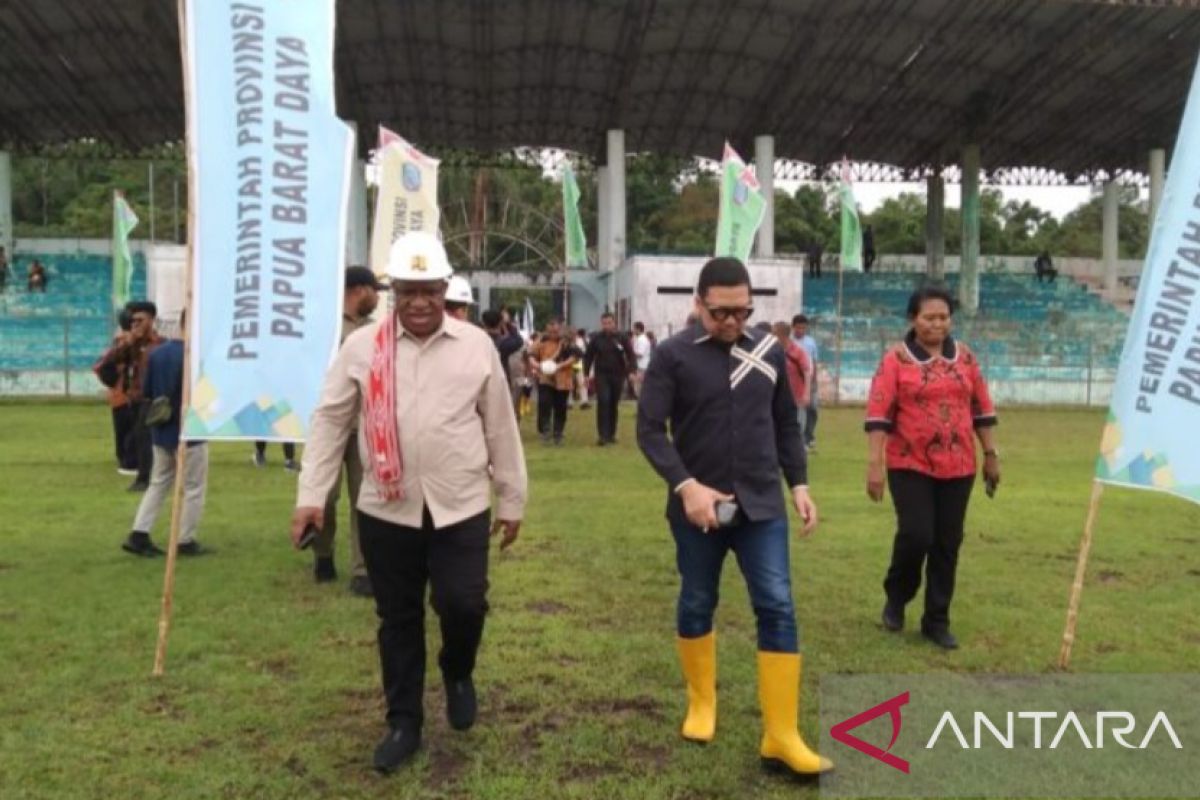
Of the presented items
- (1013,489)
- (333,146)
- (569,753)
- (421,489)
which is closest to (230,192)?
(333,146)

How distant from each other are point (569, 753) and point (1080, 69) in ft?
109

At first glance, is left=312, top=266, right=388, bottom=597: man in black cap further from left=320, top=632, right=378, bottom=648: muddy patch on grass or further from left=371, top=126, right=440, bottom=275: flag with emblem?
left=371, top=126, right=440, bottom=275: flag with emblem

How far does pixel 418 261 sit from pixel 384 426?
569 mm

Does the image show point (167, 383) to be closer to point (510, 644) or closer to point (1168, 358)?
point (510, 644)

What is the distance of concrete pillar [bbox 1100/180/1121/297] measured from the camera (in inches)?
1650

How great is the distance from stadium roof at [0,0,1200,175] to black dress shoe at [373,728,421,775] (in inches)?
1012

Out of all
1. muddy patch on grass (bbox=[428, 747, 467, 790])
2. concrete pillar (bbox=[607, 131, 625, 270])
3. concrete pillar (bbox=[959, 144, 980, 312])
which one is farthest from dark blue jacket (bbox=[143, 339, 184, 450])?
concrete pillar (bbox=[959, 144, 980, 312])

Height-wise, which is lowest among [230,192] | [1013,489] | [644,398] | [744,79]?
[1013,489]

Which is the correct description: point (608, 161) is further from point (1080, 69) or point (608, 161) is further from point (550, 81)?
point (1080, 69)

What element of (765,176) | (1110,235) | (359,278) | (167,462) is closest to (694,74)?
(765,176)

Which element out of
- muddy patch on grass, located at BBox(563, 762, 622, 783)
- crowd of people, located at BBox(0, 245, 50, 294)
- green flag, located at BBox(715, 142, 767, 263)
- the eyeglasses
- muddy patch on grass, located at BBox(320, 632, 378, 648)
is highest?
green flag, located at BBox(715, 142, 767, 263)

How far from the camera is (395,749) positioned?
12.4ft

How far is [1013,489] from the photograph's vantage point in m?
11.0

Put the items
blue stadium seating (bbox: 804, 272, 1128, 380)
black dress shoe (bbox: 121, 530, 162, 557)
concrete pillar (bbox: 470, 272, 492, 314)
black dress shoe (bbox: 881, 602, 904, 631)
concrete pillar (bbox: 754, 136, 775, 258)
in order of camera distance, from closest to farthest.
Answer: black dress shoe (bbox: 881, 602, 904, 631) → black dress shoe (bbox: 121, 530, 162, 557) → blue stadium seating (bbox: 804, 272, 1128, 380) → concrete pillar (bbox: 754, 136, 775, 258) → concrete pillar (bbox: 470, 272, 492, 314)
